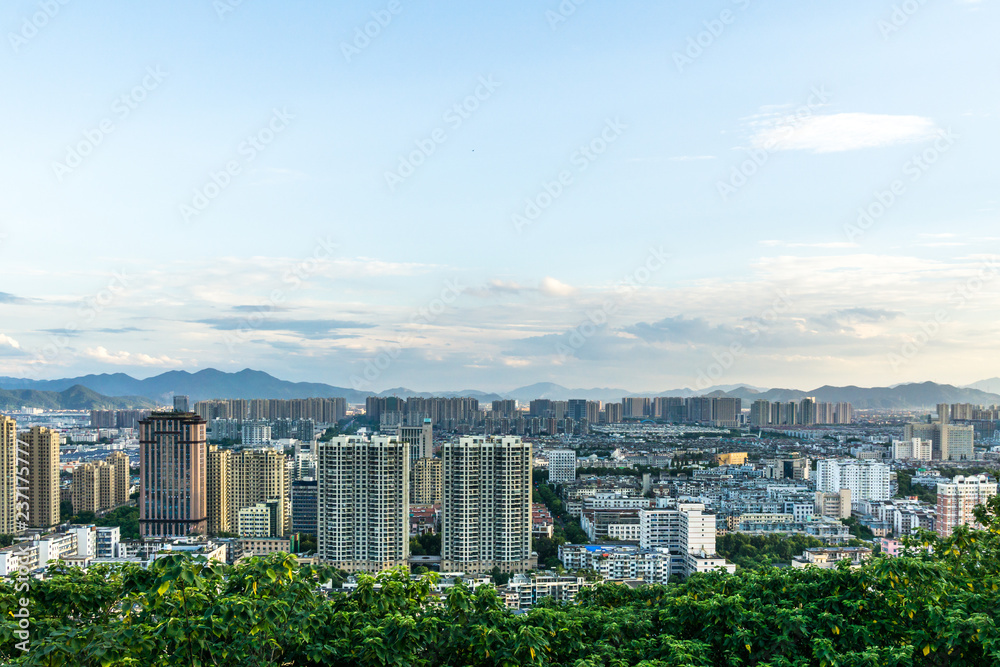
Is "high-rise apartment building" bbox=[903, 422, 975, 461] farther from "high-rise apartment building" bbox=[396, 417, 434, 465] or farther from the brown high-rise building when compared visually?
the brown high-rise building

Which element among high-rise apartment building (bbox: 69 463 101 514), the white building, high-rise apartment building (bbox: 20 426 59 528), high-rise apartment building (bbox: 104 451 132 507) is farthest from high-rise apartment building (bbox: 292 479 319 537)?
the white building

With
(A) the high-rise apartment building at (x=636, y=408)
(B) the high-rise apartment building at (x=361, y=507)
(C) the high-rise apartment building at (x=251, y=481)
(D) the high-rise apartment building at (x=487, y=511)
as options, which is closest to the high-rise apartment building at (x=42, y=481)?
(C) the high-rise apartment building at (x=251, y=481)

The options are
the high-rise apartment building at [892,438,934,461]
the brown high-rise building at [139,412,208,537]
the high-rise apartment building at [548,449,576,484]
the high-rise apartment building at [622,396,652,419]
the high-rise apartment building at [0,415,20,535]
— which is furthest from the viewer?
the high-rise apartment building at [622,396,652,419]

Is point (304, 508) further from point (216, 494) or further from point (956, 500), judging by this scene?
point (956, 500)

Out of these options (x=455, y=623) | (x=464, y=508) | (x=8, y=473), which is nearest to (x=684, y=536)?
(x=464, y=508)

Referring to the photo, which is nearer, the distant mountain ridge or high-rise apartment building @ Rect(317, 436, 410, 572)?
high-rise apartment building @ Rect(317, 436, 410, 572)

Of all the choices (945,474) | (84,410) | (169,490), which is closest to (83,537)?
(169,490)

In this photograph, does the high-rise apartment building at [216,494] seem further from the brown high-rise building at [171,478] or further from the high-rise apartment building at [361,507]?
the high-rise apartment building at [361,507]
